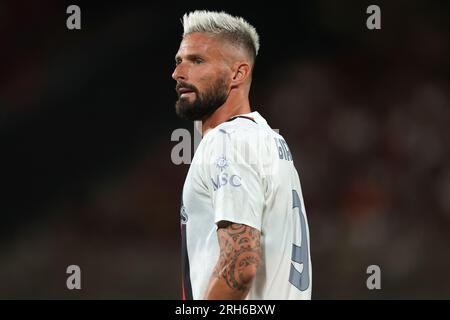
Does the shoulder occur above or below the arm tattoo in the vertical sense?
above

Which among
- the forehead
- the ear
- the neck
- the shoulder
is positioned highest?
the forehead

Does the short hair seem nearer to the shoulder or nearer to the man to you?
the man

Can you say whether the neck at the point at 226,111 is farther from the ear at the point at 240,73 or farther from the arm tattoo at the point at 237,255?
the arm tattoo at the point at 237,255

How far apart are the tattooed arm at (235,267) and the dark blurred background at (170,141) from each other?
142 inches

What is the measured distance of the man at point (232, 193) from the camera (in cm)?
222

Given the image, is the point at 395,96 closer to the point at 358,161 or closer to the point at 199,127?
the point at 358,161

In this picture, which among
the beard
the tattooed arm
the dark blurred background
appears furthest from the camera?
the dark blurred background

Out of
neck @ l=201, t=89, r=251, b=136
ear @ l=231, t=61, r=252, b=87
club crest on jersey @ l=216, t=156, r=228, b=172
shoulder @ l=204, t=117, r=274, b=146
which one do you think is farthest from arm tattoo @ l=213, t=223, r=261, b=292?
ear @ l=231, t=61, r=252, b=87

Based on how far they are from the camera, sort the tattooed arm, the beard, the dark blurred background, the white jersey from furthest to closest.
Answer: the dark blurred background < the beard < the white jersey < the tattooed arm

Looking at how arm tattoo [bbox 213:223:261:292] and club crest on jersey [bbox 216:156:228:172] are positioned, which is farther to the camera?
club crest on jersey [bbox 216:156:228:172]

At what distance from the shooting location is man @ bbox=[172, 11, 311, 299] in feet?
7.29

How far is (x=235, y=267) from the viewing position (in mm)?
2176

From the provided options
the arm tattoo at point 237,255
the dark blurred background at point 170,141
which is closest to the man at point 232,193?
the arm tattoo at point 237,255

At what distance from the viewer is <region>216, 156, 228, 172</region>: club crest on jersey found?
2291 millimetres
